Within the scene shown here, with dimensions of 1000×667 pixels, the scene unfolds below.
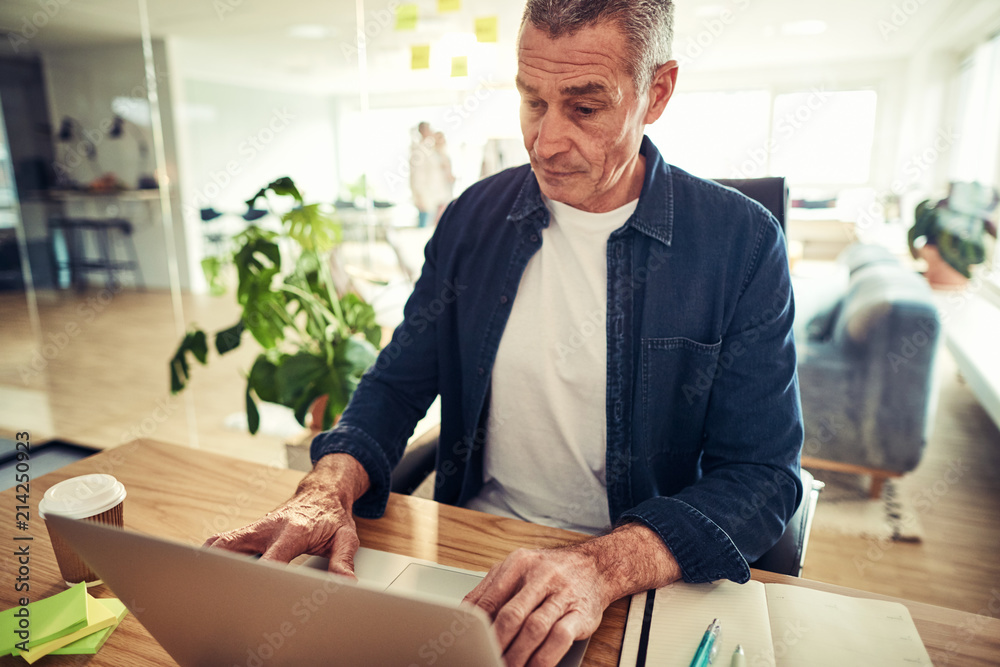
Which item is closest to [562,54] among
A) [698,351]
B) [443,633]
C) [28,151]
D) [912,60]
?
[698,351]

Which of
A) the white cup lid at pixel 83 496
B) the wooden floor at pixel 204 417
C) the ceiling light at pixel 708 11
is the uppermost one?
the ceiling light at pixel 708 11

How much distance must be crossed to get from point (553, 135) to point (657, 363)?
0.39 metres

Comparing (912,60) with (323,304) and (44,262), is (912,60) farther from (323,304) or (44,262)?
(44,262)

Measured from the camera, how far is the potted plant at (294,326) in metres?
1.74

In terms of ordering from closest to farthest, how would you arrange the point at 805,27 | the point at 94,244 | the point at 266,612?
the point at 266,612 → the point at 805,27 → the point at 94,244

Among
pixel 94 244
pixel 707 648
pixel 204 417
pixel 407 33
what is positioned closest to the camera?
pixel 707 648

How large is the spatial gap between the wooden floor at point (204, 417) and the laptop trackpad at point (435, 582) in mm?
1729

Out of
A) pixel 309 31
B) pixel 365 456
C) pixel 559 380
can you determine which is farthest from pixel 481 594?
pixel 309 31

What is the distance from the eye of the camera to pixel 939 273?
2531 millimetres

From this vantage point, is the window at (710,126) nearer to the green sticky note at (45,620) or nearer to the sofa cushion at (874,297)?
the sofa cushion at (874,297)

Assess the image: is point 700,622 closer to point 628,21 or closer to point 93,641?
point 93,641

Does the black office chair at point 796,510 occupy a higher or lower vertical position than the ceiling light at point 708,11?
Answer: lower

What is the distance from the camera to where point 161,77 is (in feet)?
10.4

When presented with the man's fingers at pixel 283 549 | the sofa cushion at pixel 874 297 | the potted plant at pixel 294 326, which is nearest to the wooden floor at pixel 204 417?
the sofa cushion at pixel 874 297
